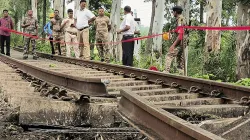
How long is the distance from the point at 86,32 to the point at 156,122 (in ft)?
32.6

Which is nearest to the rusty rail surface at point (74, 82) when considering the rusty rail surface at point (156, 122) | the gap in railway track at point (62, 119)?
the gap in railway track at point (62, 119)

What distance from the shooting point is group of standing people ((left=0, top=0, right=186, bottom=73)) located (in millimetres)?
9398

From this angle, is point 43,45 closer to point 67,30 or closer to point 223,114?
point 67,30

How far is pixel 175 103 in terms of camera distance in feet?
15.6

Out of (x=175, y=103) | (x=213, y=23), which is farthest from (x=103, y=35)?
(x=175, y=103)

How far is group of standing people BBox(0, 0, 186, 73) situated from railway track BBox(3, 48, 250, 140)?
6.30 ft

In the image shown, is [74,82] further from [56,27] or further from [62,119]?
[56,27]

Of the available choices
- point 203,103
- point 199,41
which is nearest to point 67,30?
point 199,41

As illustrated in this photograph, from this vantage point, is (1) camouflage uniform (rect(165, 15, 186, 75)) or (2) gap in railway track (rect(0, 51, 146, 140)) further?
(1) camouflage uniform (rect(165, 15, 186, 75))

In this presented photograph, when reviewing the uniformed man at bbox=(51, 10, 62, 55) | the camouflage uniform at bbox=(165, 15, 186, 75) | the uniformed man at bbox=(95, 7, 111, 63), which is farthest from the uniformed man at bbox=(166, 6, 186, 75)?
the uniformed man at bbox=(51, 10, 62, 55)

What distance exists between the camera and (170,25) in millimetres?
25609

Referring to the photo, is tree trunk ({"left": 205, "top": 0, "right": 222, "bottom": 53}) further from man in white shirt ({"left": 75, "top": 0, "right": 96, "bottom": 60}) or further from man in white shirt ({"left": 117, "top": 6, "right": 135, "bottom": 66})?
man in white shirt ({"left": 75, "top": 0, "right": 96, "bottom": 60})

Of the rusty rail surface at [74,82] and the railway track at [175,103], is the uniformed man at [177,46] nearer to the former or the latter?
the railway track at [175,103]

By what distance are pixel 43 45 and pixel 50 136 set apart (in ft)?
70.8
